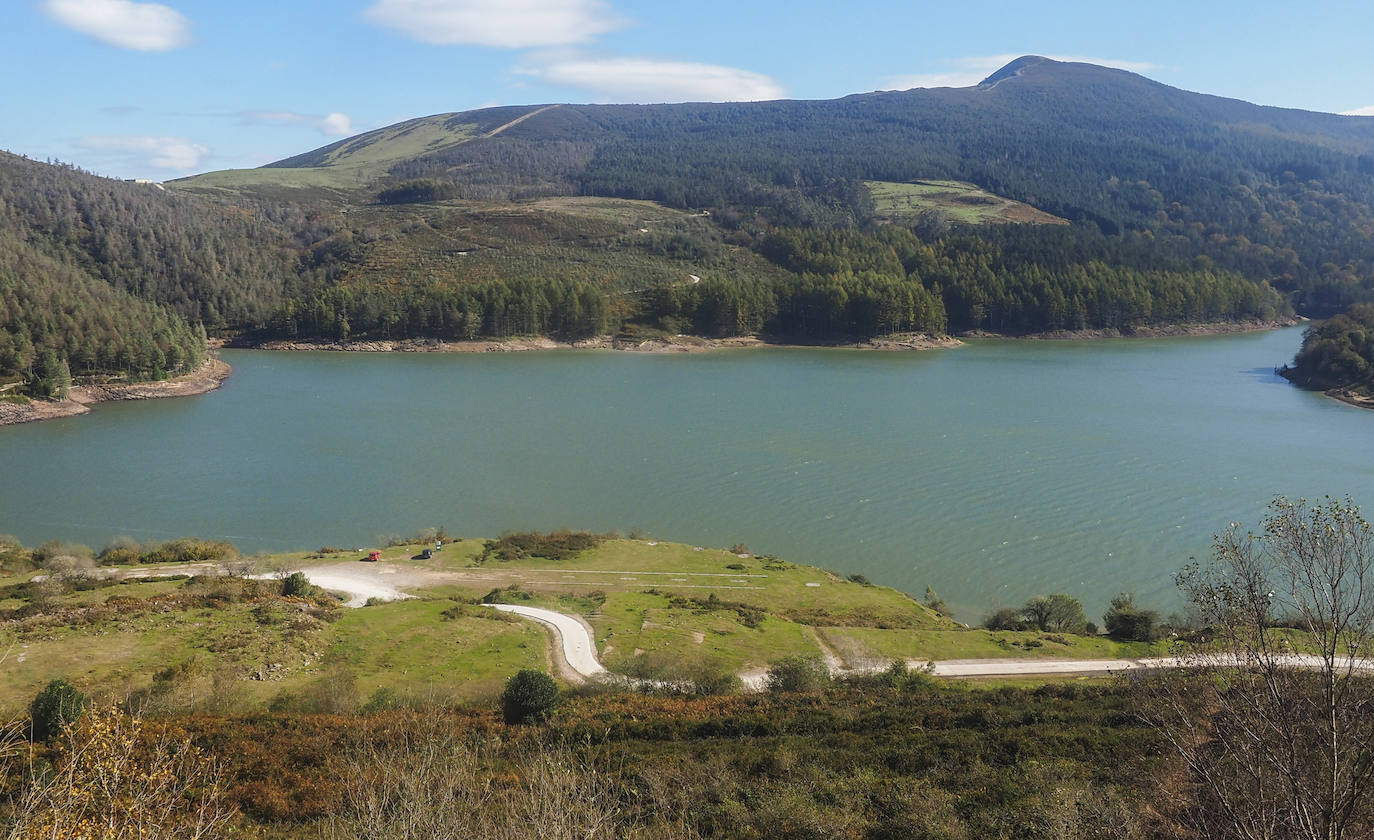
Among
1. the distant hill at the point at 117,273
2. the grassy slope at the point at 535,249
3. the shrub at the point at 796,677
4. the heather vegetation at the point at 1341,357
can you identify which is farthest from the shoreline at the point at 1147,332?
the shrub at the point at 796,677

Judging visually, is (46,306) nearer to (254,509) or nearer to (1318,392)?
(254,509)


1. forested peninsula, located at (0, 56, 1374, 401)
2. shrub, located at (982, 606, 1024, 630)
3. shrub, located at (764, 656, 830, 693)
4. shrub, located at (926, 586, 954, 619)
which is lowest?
shrub, located at (926, 586, 954, 619)

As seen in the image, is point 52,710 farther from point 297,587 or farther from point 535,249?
point 535,249

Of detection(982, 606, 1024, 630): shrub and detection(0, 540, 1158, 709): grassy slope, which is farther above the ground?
detection(0, 540, 1158, 709): grassy slope

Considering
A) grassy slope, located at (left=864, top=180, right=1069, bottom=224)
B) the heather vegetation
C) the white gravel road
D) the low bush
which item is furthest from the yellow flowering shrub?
grassy slope, located at (left=864, top=180, right=1069, bottom=224)

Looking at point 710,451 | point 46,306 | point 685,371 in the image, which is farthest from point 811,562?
point 46,306

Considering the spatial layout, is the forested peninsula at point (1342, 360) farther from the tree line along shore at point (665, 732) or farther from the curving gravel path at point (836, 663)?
the curving gravel path at point (836, 663)

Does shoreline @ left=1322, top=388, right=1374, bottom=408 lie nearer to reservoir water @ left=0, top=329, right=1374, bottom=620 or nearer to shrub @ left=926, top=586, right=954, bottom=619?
reservoir water @ left=0, top=329, right=1374, bottom=620
